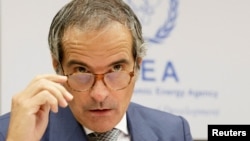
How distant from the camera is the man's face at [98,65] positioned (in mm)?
1298

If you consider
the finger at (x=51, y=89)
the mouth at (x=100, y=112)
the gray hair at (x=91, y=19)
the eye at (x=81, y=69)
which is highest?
the gray hair at (x=91, y=19)

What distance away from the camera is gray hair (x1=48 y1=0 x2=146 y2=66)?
134 cm

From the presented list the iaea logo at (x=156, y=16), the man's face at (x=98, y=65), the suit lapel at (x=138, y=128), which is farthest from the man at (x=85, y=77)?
the iaea logo at (x=156, y=16)

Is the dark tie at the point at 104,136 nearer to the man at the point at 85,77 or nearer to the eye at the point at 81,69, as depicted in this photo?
the man at the point at 85,77

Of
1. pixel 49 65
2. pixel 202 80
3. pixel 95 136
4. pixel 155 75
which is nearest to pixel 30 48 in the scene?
pixel 49 65

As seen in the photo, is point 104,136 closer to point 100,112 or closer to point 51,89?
point 100,112

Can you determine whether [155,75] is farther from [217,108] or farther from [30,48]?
[30,48]

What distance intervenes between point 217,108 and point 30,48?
878mm

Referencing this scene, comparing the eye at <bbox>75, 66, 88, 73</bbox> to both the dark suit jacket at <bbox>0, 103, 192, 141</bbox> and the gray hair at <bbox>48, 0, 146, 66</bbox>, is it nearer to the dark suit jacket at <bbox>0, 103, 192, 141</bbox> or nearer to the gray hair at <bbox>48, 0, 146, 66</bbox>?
the gray hair at <bbox>48, 0, 146, 66</bbox>

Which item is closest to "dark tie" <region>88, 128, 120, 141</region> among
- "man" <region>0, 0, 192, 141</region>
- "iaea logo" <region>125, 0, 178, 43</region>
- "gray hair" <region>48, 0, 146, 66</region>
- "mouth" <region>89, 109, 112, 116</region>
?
"man" <region>0, 0, 192, 141</region>

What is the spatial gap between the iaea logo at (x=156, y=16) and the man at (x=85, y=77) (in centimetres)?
88

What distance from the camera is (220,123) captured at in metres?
2.35

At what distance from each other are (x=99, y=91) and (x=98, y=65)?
0.22 feet

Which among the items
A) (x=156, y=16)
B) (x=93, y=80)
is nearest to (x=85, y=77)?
(x=93, y=80)
